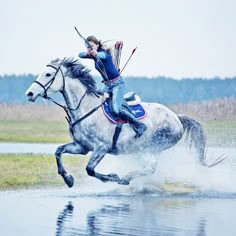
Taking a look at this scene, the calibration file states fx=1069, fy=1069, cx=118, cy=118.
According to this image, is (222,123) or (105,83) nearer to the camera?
(105,83)

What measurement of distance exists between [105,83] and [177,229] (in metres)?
3.45

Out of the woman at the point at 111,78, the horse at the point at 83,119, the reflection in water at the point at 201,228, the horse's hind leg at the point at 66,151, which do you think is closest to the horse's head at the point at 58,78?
the horse at the point at 83,119

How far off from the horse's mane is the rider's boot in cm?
50

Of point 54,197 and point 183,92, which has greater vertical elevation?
point 183,92

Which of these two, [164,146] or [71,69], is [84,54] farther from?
[164,146]

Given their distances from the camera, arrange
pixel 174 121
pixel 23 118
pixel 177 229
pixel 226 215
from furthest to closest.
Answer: pixel 23 118
pixel 174 121
pixel 226 215
pixel 177 229

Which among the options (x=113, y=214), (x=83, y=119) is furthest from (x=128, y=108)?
(x=113, y=214)

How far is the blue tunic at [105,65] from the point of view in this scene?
43.6ft

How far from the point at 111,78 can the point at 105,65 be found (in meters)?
0.24

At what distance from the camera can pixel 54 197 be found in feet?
43.5

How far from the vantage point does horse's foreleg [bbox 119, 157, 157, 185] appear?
1368 centimetres

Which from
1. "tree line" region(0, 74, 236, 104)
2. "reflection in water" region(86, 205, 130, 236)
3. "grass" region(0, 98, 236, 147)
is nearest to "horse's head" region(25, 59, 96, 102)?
"reflection in water" region(86, 205, 130, 236)

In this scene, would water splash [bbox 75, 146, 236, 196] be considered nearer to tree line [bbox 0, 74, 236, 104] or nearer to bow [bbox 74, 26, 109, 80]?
bow [bbox 74, 26, 109, 80]

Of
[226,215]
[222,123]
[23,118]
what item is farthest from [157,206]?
[23,118]
